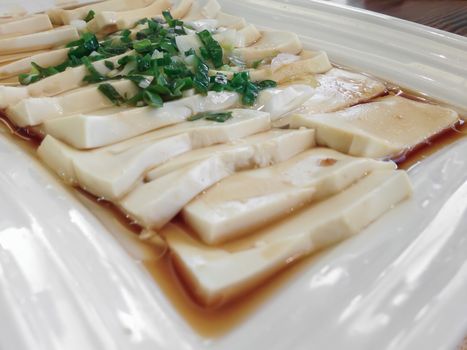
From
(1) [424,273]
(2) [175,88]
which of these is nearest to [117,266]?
(1) [424,273]

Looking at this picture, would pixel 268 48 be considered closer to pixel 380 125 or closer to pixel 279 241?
pixel 380 125

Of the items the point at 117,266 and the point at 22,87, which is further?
the point at 22,87

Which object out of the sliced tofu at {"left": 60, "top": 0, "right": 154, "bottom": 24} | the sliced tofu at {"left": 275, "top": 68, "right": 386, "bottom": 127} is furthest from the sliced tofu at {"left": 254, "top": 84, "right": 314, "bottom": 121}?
the sliced tofu at {"left": 60, "top": 0, "right": 154, "bottom": 24}

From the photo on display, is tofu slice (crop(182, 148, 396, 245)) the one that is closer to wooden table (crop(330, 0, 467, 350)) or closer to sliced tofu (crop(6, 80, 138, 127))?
sliced tofu (crop(6, 80, 138, 127))

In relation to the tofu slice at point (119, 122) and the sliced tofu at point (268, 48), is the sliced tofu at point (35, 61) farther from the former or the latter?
the sliced tofu at point (268, 48)

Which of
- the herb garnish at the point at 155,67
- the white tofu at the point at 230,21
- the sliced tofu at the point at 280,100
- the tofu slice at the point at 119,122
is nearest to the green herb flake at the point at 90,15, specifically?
the herb garnish at the point at 155,67

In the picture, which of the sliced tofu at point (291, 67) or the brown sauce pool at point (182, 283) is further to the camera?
the sliced tofu at point (291, 67)

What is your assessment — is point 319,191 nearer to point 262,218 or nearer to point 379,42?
point 262,218
